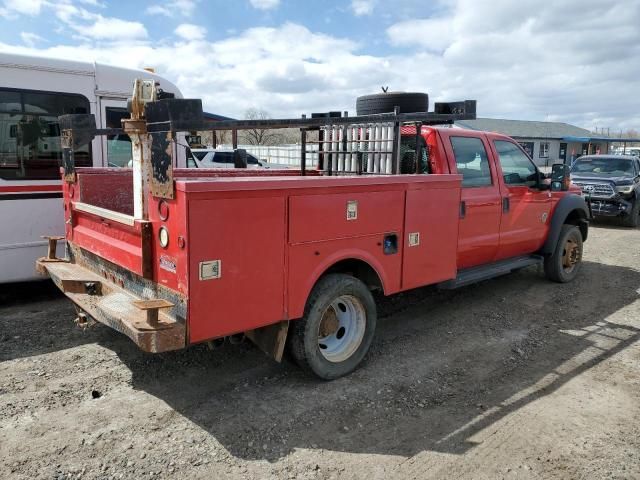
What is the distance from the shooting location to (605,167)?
1449 centimetres

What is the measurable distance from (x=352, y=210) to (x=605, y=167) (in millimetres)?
13019

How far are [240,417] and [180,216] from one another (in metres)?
1.50

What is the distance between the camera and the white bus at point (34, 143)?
5.98 metres

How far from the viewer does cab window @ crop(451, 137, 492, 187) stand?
5527mm

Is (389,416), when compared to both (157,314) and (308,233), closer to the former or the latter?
(308,233)

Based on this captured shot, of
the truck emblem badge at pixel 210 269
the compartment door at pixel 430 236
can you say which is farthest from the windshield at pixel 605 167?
the truck emblem badge at pixel 210 269

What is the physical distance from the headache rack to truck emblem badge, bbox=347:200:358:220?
2.27 ft

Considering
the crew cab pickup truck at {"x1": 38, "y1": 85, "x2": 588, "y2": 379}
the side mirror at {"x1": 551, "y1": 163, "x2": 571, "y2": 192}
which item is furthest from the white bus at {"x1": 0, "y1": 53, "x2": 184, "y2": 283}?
the side mirror at {"x1": 551, "y1": 163, "x2": 571, "y2": 192}

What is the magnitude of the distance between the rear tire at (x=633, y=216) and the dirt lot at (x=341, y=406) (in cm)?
870

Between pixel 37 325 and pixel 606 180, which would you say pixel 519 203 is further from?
pixel 606 180

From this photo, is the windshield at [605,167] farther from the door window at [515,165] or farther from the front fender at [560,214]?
the door window at [515,165]

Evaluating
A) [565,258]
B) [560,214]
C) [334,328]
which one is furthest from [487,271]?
[334,328]

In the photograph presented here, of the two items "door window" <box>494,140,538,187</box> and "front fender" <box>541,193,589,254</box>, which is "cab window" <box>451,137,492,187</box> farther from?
"front fender" <box>541,193,589,254</box>

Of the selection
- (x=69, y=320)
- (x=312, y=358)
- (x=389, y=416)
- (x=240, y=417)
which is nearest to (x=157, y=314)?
(x=240, y=417)
